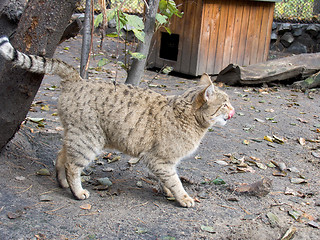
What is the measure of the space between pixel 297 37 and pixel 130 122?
1121 centimetres

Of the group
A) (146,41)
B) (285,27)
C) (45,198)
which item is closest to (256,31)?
(285,27)

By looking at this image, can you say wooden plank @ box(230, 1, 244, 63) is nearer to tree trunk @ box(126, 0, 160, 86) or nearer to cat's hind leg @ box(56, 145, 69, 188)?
tree trunk @ box(126, 0, 160, 86)

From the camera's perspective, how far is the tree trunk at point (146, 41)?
5.55 metres

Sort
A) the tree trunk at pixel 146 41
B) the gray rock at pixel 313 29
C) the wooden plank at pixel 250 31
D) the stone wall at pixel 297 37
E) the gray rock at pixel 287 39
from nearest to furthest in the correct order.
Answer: the tree trunk at pixel 146 41 → the wooden plank at pixel 250 31 → the gray rock at pixel 313 29 → the stone wall at pixel 297 37 → the gray rock at pixel 287 39

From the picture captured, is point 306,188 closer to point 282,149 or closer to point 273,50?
point 282,149

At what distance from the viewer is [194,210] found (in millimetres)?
4059

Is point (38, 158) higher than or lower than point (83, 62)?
lower

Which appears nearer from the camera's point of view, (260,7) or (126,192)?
(126,192)

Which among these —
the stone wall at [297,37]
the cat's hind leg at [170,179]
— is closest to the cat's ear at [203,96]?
the cat's hind leg at [170,179]

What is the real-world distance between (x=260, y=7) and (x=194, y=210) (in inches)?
334

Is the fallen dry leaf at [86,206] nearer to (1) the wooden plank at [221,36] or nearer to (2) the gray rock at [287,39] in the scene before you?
(1) the wooden plank at [221,36]

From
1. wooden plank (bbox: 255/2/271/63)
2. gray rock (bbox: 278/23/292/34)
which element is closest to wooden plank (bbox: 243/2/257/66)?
wooden plank (bbox: 255/2/271/63)

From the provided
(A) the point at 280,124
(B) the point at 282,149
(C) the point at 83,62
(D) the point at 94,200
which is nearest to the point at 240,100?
(A) the point at 280,124

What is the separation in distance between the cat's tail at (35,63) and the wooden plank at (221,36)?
269 inches
